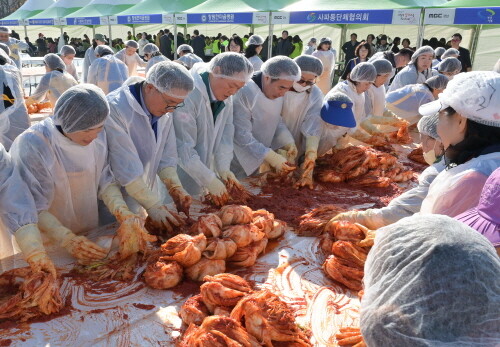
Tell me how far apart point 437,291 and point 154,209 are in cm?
196

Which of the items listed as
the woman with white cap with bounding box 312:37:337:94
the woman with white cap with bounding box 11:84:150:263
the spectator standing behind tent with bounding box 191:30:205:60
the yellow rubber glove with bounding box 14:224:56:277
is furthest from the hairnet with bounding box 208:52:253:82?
the spectator standing behind tent with bounding box 191:30:205:60

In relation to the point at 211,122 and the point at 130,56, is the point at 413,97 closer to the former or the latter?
the point at 211,122

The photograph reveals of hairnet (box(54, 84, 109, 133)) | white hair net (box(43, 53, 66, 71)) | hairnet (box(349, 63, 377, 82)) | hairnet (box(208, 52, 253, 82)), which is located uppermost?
hairnet (box(208, 52, 253, 82))

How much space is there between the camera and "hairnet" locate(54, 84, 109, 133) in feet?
6.70

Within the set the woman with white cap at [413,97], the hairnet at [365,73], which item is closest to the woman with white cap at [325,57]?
the woman with white cap at [413,97]

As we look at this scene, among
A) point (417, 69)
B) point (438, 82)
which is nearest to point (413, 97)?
point (438, 82)

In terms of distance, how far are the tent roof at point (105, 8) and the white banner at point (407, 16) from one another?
41.4ft

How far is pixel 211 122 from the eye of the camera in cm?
327

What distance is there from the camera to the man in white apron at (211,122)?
9.84 ft

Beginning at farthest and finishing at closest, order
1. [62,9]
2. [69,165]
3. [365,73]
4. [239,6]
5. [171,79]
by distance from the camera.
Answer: [62,9]
[239,6]
[365,73]
[171,79]
[69,165]

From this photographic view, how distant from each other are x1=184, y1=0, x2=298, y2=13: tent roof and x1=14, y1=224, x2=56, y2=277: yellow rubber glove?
36.7 feet

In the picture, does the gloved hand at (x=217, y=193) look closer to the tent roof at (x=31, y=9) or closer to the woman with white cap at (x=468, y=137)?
the woman with white cap at (x=468, y=137)

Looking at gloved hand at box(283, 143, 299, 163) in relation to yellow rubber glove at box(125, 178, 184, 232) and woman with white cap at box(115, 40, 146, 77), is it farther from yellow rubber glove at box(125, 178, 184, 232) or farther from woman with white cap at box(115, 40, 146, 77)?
woman with white cap at box(115, 40, 146, 77)

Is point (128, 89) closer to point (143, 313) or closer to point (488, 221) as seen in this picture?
point (143, 313)
